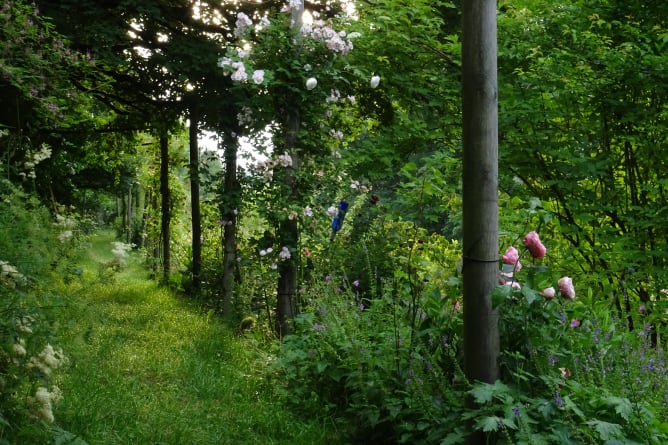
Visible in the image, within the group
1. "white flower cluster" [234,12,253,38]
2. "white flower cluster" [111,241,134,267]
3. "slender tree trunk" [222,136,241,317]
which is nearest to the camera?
"white flower cluster" [111,241,134,267]

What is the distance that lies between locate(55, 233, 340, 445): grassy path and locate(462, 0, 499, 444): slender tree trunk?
130cm

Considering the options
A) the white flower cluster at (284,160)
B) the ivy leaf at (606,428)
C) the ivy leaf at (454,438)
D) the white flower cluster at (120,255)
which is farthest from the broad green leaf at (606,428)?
the white flower cluster at (284,160)

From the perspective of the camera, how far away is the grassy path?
2900mm

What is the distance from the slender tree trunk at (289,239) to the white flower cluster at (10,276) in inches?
113

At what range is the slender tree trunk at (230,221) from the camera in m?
6.78

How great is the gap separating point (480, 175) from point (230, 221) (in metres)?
5.15

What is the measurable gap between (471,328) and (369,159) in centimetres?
327

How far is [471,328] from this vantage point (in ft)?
7.30

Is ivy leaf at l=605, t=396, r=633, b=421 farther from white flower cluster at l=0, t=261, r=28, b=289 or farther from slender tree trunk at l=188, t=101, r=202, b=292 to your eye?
slender tree trunk at l=188, t=101, r=202, b=292

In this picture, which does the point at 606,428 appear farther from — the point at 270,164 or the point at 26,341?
the point at 270,164

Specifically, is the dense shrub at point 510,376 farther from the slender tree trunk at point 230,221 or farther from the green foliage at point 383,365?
the slender tree trunk at point 230,221

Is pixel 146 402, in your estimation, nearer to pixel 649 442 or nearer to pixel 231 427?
pixel 231 427

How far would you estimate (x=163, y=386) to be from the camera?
3.86 metres

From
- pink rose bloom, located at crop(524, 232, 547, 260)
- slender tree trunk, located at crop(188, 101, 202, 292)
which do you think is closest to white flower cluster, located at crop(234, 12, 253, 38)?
slender tree trunk, located at crop(188, 101, 202, 292)
